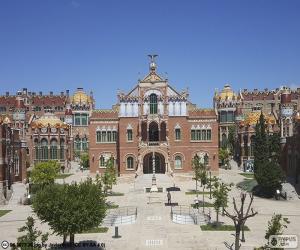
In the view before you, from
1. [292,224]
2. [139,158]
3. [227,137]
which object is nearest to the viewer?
[292,224]

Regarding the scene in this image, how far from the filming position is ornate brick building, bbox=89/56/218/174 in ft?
253

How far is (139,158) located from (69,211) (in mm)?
47365

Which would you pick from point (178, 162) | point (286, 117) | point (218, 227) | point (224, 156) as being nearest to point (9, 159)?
point (178, 162)

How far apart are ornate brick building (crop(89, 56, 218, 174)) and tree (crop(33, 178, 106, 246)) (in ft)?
147

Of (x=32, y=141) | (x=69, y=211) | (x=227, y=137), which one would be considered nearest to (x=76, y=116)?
(x=32, y=141)

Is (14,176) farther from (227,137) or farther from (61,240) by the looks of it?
(227,137)

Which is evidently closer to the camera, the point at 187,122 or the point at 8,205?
the point at 8,205

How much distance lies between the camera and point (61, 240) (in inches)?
1374

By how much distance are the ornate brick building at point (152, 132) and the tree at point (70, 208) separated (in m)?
44.9

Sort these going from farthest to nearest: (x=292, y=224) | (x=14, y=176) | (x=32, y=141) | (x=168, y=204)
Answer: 1. (x=32, y=141)
2. (x=14, y=176)
3. (x=168, y=204)
4. (x=292, y=224)

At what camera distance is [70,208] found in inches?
1144

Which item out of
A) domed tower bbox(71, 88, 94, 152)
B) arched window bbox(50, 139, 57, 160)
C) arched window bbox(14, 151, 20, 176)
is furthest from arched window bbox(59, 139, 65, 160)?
arched window bbox(14, 151, 20, 176)

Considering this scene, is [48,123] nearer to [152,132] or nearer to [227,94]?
[152,132]

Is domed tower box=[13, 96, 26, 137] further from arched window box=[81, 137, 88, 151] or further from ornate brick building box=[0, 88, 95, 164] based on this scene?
arched window box=[81, 137, 88, 151]
